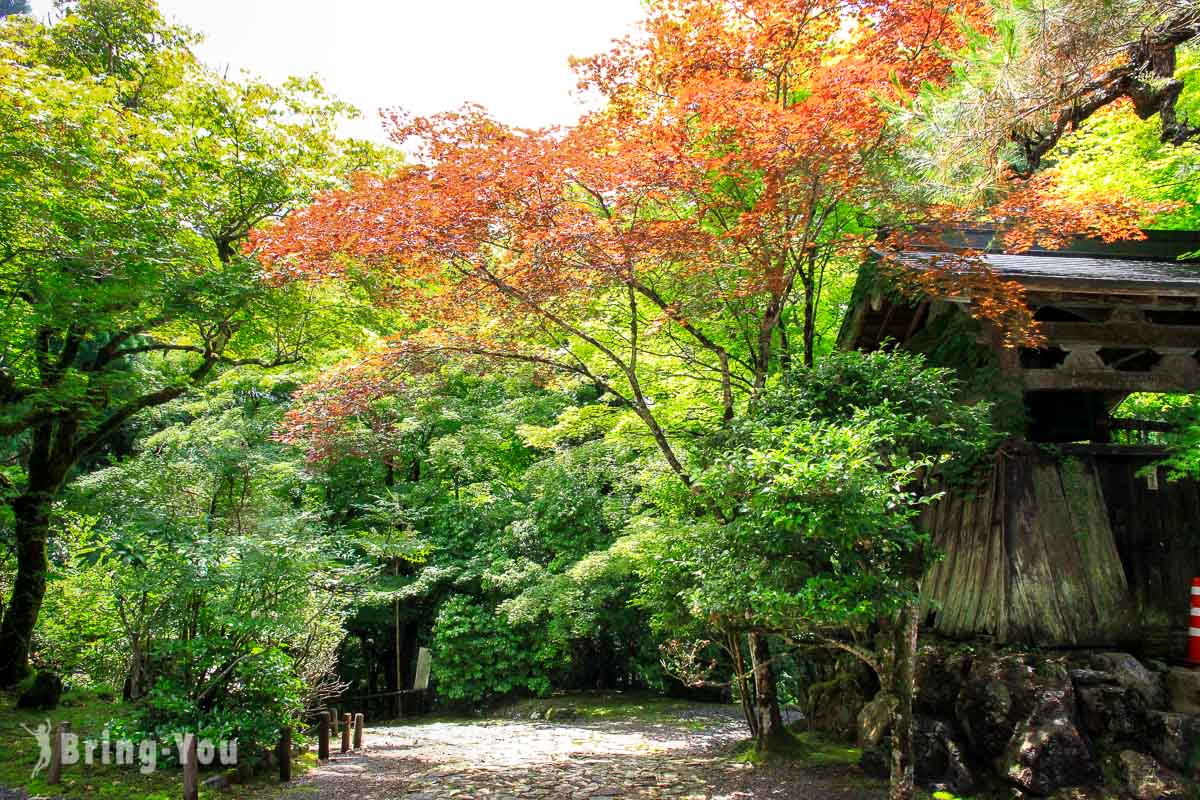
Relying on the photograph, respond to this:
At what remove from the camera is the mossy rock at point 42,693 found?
33.0ft

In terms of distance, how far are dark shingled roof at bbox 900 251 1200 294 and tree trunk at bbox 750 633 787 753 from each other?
14.3 feet

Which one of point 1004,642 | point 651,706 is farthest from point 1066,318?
point 651,706

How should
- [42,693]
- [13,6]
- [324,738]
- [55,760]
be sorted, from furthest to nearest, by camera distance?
[13,6]
[42,693]
[324,738]
[55,760]

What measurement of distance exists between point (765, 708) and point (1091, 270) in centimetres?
547

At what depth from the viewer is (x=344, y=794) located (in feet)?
22.6

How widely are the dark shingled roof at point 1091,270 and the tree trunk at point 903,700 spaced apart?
310cm

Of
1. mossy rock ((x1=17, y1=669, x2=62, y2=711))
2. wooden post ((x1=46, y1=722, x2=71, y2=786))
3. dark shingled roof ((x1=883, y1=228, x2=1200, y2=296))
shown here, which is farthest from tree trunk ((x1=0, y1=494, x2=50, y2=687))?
dark shingled roof ((x1=883, y1=228, x2=1200, y2=296))

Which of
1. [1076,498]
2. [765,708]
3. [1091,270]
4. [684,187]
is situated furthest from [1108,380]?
Answer: [765,708]

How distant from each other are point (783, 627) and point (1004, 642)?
2237 millimetres

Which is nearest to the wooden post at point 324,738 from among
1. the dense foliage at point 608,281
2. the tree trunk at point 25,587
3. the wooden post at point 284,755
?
the dense foliage at point 608,281

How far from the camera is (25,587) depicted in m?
10.6

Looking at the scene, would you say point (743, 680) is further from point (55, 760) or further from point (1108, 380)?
point (55, 760)

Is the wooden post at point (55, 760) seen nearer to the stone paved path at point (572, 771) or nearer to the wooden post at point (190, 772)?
the wooden post at point (190, 772)

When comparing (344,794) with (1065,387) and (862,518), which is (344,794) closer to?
(862,518)
